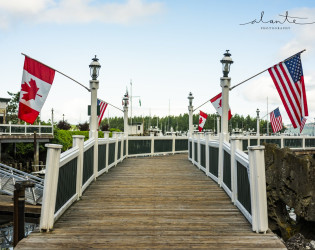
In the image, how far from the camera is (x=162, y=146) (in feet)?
82.3

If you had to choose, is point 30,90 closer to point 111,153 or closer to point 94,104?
point 94,104

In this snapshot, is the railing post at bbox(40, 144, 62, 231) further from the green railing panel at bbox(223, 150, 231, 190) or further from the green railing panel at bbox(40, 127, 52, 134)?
the green railing panel at bbox(40, 127, 52, 134)

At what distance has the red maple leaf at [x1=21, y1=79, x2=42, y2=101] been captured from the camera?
1023 centimetres

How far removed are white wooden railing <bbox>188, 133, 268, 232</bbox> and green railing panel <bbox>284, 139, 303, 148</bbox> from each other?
2586cm

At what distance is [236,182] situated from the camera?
27.5ft

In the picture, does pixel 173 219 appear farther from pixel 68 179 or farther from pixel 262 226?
pixel 68 179

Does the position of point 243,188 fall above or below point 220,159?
below

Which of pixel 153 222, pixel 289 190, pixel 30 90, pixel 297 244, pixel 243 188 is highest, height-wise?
pixel 30 90

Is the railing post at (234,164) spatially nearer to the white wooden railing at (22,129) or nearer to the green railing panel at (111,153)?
the green railing panel at (111,153)

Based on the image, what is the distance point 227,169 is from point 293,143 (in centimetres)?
3019

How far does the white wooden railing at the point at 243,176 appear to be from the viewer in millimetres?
6465

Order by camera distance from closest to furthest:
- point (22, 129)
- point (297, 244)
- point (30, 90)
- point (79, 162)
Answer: point (79, 162), point (30, 90), point (297, 244), point (22, 129)

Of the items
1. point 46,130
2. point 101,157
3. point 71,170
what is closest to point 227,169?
point 71,170

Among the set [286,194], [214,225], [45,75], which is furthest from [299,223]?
[45,75]
